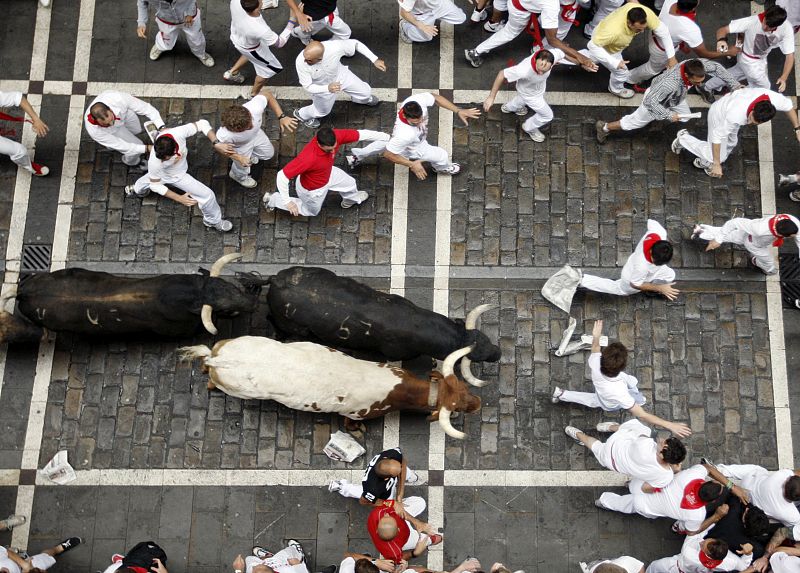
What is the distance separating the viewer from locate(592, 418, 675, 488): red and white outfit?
9594mm

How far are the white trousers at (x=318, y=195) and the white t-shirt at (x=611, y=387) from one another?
437 cm

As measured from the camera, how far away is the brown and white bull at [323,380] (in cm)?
994

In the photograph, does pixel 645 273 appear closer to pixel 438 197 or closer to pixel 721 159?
pixel 721 159

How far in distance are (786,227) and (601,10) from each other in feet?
15.4

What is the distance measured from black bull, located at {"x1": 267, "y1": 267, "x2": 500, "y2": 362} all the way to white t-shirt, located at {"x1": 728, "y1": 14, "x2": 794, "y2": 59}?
6258mm

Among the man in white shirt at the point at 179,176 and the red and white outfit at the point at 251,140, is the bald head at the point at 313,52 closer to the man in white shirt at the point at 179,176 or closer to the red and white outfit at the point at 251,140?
the red and white outfit at the point at 251,140

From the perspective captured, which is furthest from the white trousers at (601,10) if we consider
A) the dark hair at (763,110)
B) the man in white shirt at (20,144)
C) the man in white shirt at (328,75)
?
the man in white shirt at (20,144)

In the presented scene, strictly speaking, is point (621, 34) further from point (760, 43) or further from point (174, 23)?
point (174, 23)

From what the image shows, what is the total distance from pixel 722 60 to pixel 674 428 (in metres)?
6.59

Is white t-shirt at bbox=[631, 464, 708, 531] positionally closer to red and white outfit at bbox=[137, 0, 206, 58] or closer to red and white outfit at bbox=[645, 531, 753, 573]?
red and white outfit at bbox=[645, 531, 753, 573]

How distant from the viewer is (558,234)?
12.1 metres

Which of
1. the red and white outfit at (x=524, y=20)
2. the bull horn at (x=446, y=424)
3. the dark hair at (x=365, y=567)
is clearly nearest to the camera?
the dark hair at (x=365, y=567)

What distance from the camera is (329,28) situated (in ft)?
40.0

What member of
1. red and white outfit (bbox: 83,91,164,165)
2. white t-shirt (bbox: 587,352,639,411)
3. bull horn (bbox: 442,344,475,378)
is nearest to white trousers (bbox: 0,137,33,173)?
red and white outfit (bbox: 83,91,164,165)
